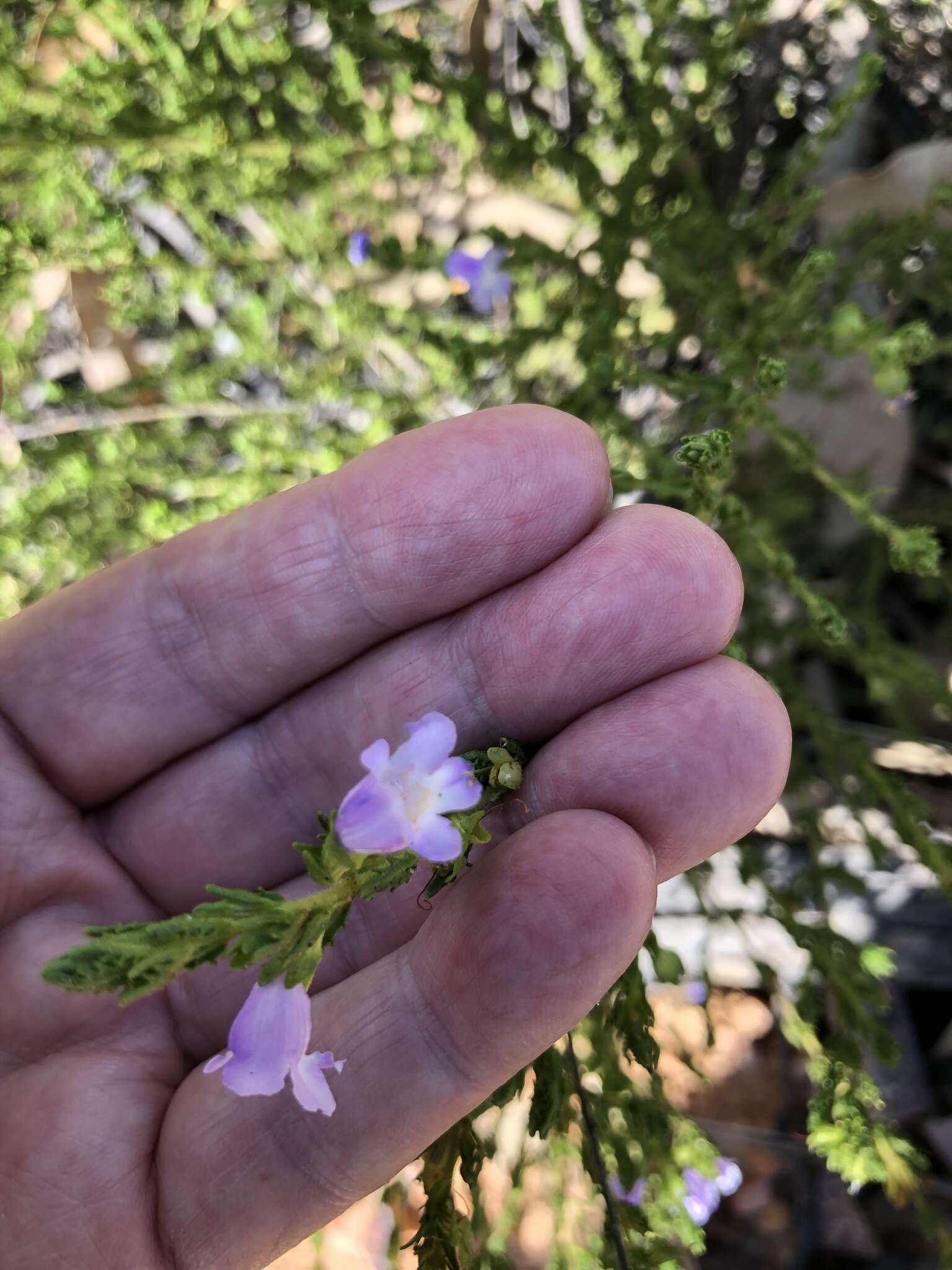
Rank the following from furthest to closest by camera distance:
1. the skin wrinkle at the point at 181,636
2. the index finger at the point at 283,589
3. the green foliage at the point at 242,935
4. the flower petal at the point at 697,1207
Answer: the flower petal at the point at 697,1207, the skin wrinkle at the point at 181,636, the index finger at the point at 283,589, the green foliage at the point at 242,935

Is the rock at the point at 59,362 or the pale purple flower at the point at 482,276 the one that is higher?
the rock at the point at 59,362

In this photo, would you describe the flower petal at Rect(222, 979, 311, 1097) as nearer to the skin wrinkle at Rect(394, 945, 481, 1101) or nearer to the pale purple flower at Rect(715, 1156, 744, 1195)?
the skin wrinkle at Rect(394, 945, 481, 1101)

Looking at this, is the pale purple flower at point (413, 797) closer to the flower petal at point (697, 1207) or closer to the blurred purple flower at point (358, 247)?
the flower petal at point (697, 1207)

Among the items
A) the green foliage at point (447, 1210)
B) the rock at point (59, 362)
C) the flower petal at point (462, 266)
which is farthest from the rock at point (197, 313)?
the green foliage at point (447, 1210)

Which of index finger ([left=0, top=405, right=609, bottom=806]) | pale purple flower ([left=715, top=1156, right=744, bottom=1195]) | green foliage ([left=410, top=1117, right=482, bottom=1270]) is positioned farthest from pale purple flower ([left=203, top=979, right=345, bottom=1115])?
pale purple flower ([left=715, top=1156, right=744, bottom=1195])

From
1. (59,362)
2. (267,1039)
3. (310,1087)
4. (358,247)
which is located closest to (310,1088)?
(310,1087)

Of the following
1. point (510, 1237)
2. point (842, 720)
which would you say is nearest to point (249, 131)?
point (842, 720)
